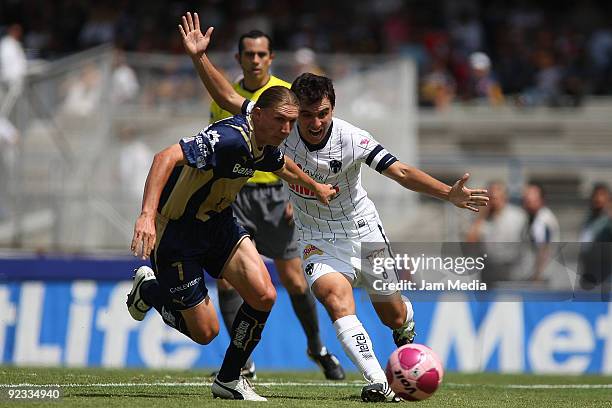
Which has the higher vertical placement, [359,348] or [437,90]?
[437,90]

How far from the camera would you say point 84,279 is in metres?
14.3

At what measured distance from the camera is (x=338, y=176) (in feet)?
30.8

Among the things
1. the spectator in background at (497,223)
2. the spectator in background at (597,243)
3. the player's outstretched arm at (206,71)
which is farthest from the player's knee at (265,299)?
the spectator in background at (497,223)

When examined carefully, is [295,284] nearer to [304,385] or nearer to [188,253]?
[304,385]

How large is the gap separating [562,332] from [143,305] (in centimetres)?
676

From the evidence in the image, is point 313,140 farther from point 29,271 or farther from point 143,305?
point 29,271

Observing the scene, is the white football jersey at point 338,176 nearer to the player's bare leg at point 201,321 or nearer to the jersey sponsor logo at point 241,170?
the jersey sponsor logo at point 241,170

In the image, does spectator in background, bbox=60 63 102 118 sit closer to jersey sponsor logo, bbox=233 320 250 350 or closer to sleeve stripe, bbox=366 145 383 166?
sleeve stripe, bbox=366 145 383 166

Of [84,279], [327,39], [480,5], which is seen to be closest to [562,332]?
[84,279]

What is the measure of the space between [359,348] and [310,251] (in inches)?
42.7

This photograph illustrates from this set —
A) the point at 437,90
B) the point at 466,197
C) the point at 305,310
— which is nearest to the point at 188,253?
the point at 466,197

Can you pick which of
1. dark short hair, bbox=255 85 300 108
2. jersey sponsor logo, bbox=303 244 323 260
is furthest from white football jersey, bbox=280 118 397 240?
dark short hair, bbox=255 85 300 108

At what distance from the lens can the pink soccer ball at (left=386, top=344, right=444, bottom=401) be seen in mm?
8391

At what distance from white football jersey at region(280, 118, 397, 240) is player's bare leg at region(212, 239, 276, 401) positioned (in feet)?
2.94
